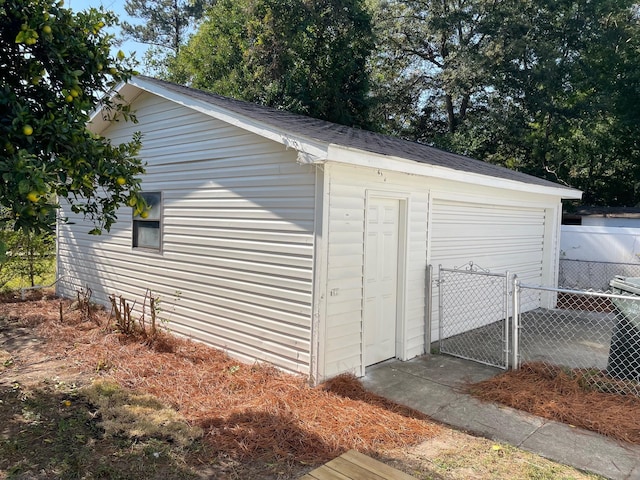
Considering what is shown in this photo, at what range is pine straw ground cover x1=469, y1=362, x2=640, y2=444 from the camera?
12.9 feet

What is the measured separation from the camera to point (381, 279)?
5.37 meters

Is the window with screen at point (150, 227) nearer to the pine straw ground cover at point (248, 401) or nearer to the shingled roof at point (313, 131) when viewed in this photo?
the pine straw ground cover at point (248, 401)

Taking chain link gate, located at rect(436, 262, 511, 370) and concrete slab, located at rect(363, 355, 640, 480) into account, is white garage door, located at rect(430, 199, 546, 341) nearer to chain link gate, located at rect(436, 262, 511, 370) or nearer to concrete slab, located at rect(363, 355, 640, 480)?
chain link gate, located at rect(436, 262, 511, 370)

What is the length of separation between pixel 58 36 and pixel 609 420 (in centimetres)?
538

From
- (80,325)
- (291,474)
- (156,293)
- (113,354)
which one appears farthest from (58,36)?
(80,325)

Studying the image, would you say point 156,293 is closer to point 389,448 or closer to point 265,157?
point 265,157

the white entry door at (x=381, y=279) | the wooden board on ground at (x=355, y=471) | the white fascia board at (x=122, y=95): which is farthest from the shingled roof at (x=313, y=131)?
the wooden board on ground at (x=355, y=471)

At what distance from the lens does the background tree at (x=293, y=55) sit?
14.9m

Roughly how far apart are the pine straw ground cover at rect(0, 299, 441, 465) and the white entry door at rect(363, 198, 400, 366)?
846mm

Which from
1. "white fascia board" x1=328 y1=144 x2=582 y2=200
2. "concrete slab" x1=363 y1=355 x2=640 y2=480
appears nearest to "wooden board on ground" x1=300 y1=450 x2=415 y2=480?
"concrete slab" x1=363 y1=355 x2=640 y2=480

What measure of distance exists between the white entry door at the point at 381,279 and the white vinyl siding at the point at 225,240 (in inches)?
32.6

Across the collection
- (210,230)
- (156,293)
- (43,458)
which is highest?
(210,230)

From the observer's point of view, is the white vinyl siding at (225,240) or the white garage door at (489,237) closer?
the white vinyl siding at (225,240)

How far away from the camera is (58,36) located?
9.98 feet
